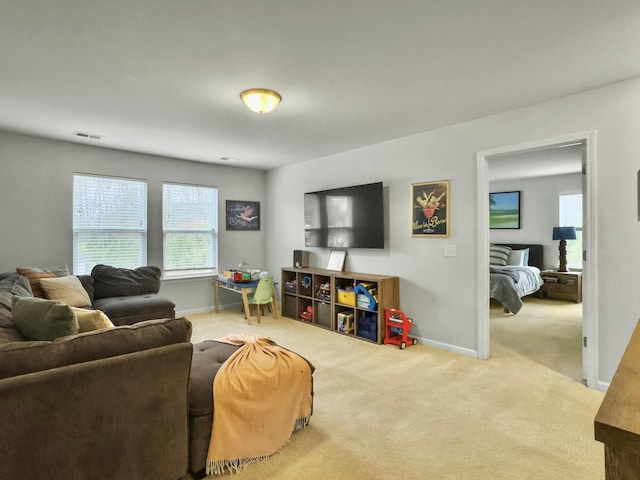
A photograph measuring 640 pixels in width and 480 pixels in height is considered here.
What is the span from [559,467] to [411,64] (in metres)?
2.60

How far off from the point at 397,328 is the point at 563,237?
14.2 ft

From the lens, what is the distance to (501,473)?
5.96 ft

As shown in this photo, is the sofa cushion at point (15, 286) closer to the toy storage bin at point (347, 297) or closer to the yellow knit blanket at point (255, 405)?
the yellow knit blanket at point (255, 405)

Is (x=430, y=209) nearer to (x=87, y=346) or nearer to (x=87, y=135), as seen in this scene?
(x=87, y=346)

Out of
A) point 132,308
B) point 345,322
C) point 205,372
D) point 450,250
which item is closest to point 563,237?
point 450,250

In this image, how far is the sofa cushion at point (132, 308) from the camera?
145 inches

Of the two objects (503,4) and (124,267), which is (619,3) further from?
(124,267)

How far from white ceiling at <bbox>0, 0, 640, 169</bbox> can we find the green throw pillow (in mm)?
1547

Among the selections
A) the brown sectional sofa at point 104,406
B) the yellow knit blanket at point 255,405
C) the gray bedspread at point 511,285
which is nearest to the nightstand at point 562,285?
the gray bedspread at point 511,285

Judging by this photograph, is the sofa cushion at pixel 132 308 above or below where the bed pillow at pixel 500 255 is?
below

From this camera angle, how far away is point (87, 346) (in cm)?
151

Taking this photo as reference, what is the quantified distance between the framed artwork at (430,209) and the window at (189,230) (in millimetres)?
3343

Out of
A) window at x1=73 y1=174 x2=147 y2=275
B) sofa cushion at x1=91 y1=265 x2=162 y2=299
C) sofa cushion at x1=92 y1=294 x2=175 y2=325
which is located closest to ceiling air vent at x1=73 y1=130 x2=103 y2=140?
window at x1=73 y1=174 x2=147 y2=275

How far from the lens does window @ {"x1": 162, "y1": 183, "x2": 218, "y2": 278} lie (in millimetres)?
5266
